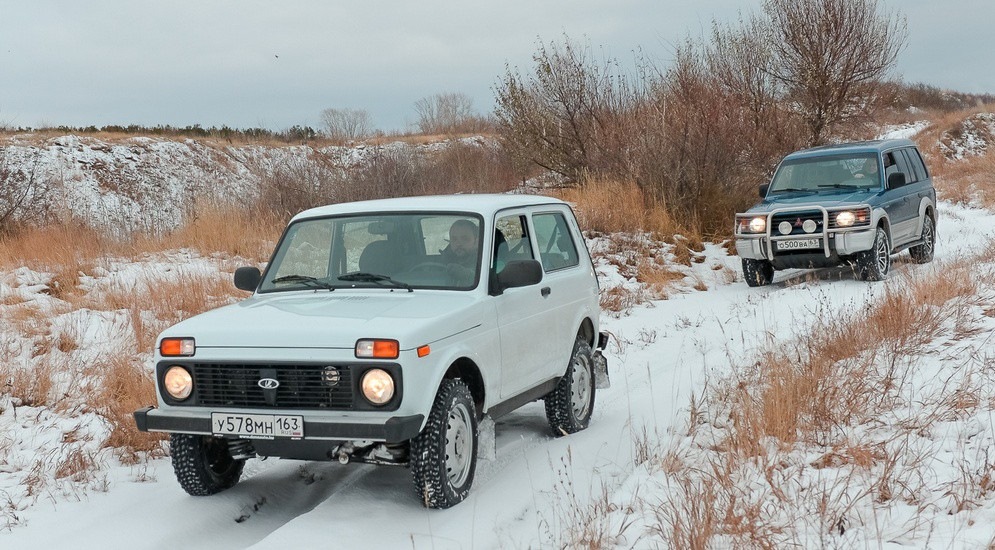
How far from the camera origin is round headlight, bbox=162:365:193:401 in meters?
5.14

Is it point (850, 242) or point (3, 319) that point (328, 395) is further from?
point (850, 242)

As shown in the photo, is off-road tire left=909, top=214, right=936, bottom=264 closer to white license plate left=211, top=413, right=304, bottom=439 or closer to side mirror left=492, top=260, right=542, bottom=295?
side mirror left=492, top=260, right=542, bottom=295

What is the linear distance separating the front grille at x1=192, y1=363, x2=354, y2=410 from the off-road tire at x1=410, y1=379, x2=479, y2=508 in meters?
0.47

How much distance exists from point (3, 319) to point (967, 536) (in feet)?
30.0

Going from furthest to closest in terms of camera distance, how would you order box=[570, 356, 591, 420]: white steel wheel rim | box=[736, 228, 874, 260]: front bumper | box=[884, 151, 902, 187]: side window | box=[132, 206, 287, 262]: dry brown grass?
1. box=[132, 206, 287, 262]: dry brown grass
2. box=[884, 151, 902, 187]: side window
3. box=[736, 228, 874, 260]: front bumper
4. box=[570, 356, 591, 420]: white steel wheel rim

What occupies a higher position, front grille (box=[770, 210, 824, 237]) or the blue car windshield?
the blue car windshield

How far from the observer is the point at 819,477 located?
185 inches

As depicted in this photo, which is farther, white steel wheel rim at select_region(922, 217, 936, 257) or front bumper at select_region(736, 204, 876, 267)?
white steel wheel rim at select_region(922, 217, 936, 257)

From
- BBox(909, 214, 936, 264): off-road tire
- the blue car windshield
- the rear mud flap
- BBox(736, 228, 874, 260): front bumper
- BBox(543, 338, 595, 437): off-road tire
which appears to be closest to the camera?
BBox(543, 338, 595, 437): off-road tire

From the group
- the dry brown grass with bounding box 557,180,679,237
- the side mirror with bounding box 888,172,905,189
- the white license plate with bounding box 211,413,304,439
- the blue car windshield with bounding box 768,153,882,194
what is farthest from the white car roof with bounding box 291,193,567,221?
the dry brown grass with bounding box 557,180,679,237

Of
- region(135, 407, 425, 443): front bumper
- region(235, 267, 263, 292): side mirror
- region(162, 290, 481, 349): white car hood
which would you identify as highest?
region(235, 267, 263, 292): side mirror

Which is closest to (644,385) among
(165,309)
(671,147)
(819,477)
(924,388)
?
(924,388)

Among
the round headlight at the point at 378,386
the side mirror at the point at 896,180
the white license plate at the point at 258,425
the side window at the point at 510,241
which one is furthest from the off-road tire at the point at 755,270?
the white license plate at the point at 258,425

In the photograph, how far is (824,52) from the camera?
81.1 feet
